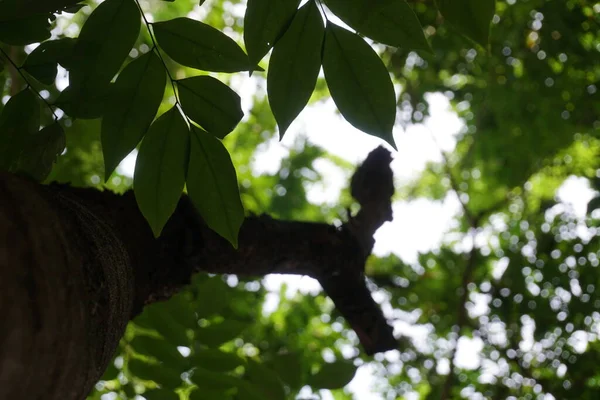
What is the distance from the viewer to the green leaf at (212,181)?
2.30 ft

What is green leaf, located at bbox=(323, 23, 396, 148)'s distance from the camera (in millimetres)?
634

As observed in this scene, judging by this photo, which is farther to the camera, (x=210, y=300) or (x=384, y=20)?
(x=210, y=300)

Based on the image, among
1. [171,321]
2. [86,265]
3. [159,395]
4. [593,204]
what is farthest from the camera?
[593,204]

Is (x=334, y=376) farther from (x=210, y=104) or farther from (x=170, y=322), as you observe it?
(x=210, y=104)

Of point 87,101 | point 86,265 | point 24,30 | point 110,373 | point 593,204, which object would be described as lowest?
point 86,265

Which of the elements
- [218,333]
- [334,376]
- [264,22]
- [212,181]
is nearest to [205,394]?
[218,333]

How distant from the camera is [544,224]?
245 cm

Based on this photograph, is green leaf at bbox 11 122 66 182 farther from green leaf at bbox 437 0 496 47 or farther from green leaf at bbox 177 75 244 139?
green leaf at bbox 437 0 496 47

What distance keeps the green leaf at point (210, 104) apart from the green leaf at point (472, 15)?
294mm

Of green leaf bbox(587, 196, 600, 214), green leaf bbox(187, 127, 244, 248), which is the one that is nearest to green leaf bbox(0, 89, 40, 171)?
green leaf bbox(187, 127, 244, 248)

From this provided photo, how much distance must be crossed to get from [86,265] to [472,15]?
1.58 ft

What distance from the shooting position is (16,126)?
0.73 meters

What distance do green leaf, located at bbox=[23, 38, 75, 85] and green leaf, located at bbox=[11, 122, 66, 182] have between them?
0.08 m

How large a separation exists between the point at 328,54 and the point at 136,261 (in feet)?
1.47
